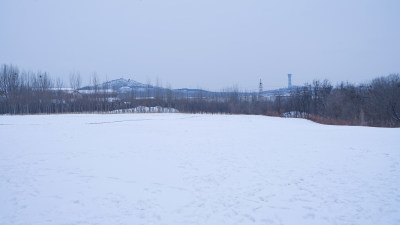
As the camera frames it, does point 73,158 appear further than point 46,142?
No

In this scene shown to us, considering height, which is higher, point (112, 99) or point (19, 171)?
point (112, 99)

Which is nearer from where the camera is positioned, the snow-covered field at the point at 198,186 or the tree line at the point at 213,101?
the snow-covered field at the point at 198,186

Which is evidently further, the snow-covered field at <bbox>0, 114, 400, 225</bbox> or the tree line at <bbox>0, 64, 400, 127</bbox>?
the tree line at <bbox>0, 64, 400, 127</bbox>

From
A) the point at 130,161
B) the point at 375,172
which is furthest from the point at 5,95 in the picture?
the point at 375,172

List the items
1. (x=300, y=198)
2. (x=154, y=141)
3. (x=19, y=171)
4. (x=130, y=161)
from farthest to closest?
1. (x=154, y=141)
2. (x=130, y=161)
3. (x=19, y=171)
4. (x=300, y=198)

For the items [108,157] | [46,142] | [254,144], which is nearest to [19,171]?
[108,157]

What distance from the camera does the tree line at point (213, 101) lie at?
130 feet

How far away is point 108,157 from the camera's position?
8594 mm

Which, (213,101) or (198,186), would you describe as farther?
(213,101)

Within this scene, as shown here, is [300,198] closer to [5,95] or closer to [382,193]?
[382,193]

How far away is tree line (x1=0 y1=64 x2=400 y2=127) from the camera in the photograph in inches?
1559

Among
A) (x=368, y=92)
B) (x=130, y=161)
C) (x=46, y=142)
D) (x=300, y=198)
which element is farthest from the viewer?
(x=368, y=92)

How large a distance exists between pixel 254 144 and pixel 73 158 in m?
7.35

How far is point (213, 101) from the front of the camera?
176ft
